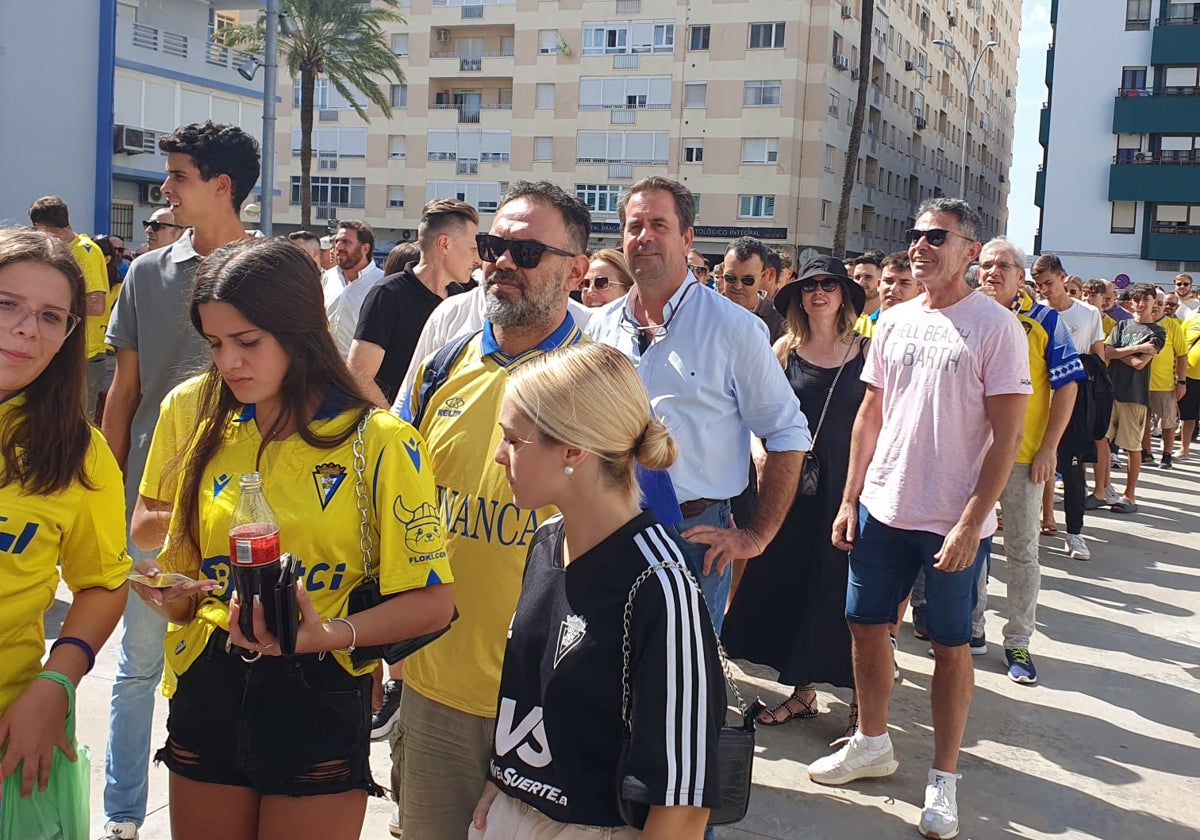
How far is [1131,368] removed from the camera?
11.7 m

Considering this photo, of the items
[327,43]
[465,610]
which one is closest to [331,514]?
[465,610]

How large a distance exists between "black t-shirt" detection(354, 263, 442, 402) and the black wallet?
10.8ft

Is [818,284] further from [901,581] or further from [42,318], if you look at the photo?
[42,318]

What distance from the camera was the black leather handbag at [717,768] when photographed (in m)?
1.93

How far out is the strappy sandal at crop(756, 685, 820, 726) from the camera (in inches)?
206

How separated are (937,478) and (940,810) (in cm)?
125

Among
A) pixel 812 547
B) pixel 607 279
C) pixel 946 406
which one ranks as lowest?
pixel 812 547

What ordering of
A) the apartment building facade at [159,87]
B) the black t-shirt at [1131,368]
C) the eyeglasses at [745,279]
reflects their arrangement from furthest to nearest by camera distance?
the apartment building facade at [159,87] < the black t-shirt at [1131,368] < the eyeglasses at [745,279]

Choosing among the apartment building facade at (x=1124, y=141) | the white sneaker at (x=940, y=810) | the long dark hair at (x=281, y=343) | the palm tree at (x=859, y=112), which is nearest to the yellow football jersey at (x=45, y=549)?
the long dark hair at (x=281, y=343)

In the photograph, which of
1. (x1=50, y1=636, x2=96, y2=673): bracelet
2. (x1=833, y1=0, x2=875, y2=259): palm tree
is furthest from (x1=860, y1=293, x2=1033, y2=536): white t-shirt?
(x1=833, y1=0, x2=875, y2=259): palm tree

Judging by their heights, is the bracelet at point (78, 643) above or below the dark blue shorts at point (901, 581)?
above

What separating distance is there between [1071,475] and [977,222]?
200 inches

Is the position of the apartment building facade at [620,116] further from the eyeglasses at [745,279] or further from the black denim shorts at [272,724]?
the black denim shorts at [272,724]

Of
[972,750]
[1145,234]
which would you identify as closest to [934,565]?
[972,750]
